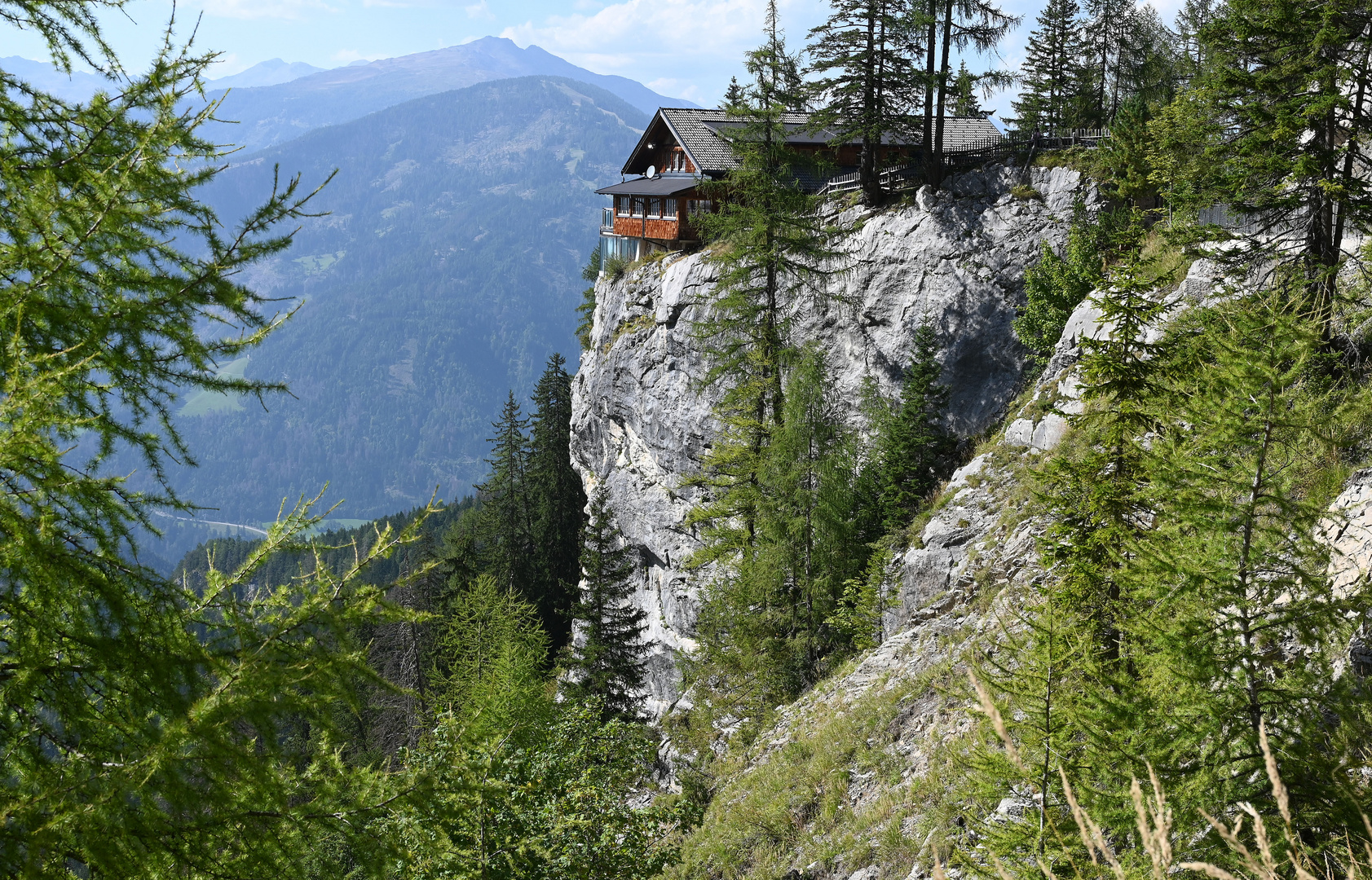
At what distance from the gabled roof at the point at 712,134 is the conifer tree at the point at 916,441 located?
53.5ft

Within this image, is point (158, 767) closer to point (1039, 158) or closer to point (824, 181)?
point (1039, 158)

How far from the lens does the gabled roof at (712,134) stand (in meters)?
38.2

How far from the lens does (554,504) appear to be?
173ft

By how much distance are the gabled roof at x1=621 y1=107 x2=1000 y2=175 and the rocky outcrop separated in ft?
26.0

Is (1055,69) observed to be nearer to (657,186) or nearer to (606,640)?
(657,186)

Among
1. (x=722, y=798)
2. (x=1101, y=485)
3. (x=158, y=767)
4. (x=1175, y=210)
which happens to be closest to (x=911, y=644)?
(x=722, y=798)

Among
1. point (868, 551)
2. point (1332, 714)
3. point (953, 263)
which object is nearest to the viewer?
point (1332, 714)

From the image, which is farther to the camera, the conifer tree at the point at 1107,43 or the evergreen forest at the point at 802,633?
the conifer tree at the point at 1107,43

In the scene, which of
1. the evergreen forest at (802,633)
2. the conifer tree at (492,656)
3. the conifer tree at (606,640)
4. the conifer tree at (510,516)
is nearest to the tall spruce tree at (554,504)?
the conifer tree at (510,516)

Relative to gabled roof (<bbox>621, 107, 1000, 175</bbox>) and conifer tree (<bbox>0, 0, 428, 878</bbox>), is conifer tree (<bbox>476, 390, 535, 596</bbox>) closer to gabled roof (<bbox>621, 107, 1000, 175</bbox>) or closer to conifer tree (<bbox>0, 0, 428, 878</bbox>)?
gabled roof (<bbox>621, 107, 1000, 175</bbox>)

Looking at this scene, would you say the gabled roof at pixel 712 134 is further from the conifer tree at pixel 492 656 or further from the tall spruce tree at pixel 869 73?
the conifer tree at pixel 492 656

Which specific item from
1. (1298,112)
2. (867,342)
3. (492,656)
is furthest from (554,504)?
(1298,112)

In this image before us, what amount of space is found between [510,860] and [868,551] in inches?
576

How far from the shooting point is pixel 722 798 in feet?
48.2
